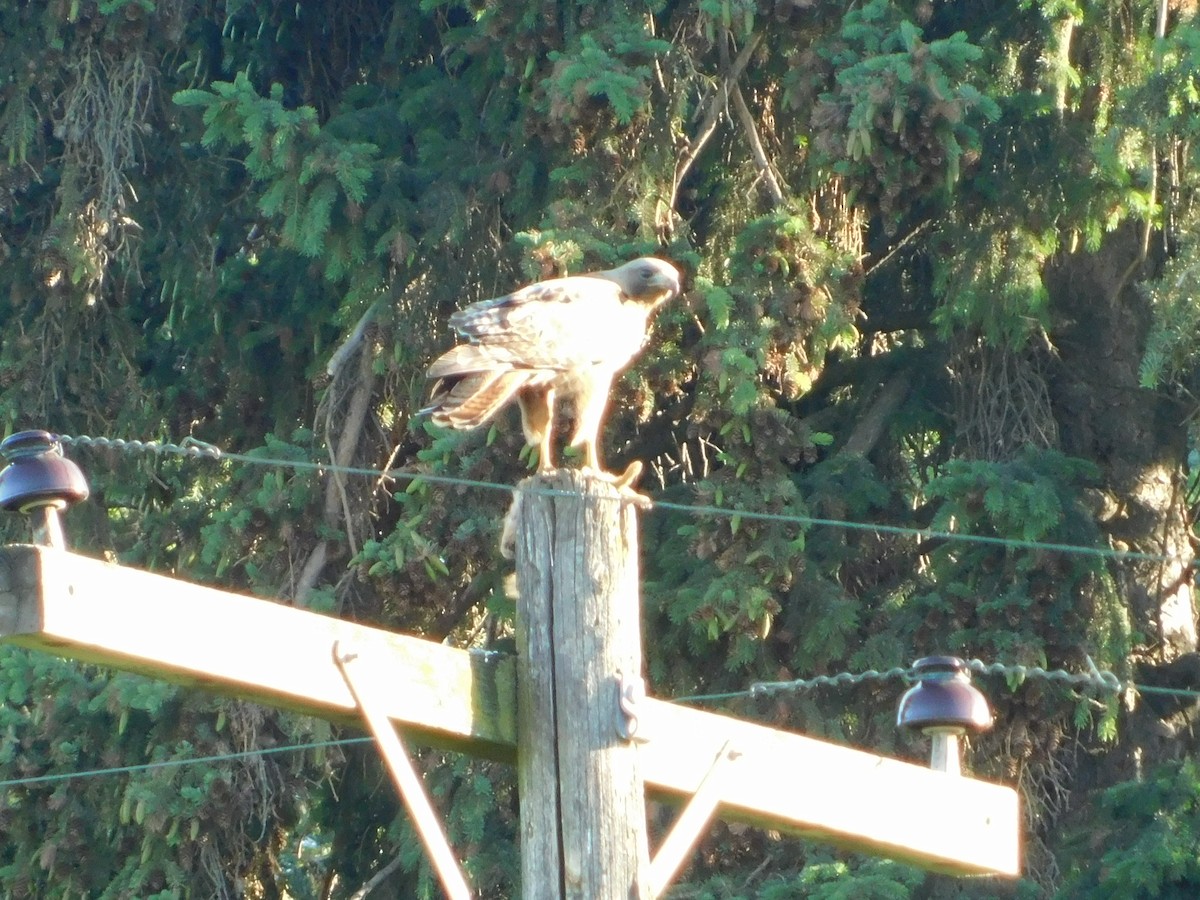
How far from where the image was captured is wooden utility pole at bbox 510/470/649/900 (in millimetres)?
3658

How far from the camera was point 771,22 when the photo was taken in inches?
296

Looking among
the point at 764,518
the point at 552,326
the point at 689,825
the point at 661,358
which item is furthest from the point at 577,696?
the point at 661,358

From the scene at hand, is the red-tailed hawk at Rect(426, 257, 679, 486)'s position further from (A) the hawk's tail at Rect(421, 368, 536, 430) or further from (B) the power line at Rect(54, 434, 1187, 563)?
(B) the power line at Rect(54, 434, 1187, 563)

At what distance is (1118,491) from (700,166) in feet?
7.56

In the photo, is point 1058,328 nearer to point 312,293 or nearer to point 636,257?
point 636,257

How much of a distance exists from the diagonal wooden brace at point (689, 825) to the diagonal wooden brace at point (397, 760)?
400 millimetres

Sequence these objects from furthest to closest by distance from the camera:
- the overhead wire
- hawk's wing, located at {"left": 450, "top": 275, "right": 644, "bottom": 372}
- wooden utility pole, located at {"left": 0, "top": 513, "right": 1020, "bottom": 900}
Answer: hawk's wing, located at {"left": 450, "top": 275, "right": 644, "bottom": 372}, the overhead wire, wooden utility pole, located at {"left": 0, "top": 513, "right": 1020, "bottom": 900}

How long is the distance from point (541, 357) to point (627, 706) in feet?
3.99

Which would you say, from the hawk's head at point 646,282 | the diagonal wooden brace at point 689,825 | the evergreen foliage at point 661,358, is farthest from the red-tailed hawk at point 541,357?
the evergreen foliage at point 661,358

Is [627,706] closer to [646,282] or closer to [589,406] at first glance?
[589,406]

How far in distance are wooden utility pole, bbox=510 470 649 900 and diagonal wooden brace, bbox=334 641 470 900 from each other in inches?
7.7

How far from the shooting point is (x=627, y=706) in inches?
147

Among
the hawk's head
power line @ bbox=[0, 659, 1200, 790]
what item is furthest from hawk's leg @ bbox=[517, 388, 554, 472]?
the hawk's head

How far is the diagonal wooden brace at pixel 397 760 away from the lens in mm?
3545
